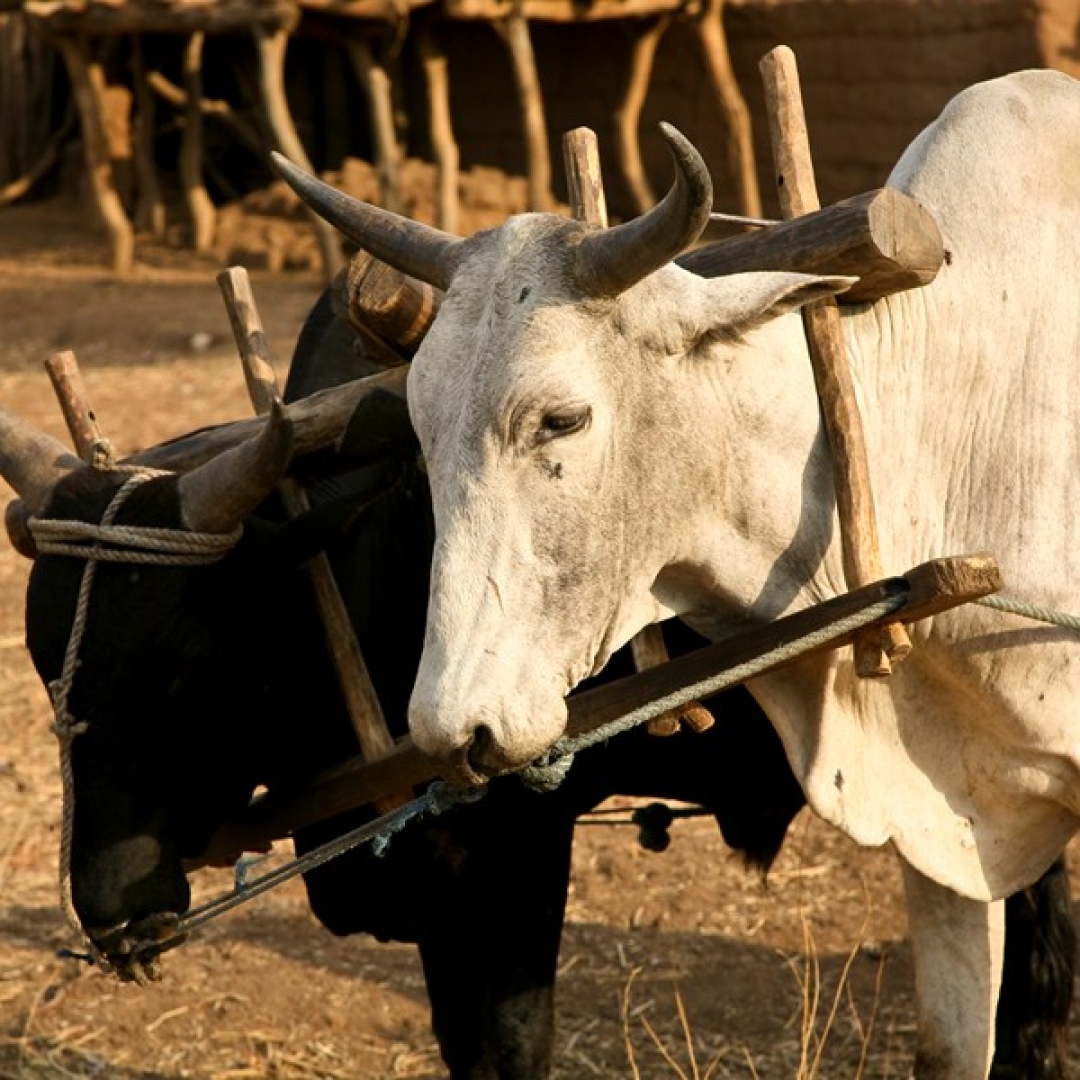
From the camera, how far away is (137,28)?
40.3 feet

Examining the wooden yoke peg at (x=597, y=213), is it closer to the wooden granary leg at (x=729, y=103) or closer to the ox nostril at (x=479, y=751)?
the ox nostril at (x=479, y=751)

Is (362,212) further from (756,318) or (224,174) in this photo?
(224,174)

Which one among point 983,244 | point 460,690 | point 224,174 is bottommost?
point 224,174

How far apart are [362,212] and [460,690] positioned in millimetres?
803

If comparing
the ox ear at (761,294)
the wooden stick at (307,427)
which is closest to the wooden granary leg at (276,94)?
the wooden stick at (307,427)

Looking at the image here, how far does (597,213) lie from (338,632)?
3.11ft

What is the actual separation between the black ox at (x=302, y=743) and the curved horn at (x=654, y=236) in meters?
0.81

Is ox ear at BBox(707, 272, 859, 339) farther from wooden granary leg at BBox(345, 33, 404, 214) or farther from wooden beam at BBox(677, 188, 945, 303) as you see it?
wooden granary leg at BBox(345, 33, 404, 214)

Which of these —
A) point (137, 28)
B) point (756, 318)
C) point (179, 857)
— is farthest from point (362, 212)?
point (137, 28)

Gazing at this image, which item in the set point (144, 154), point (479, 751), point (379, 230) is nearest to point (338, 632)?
point (379, 230)

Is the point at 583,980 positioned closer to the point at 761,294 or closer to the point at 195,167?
the point at 761,294

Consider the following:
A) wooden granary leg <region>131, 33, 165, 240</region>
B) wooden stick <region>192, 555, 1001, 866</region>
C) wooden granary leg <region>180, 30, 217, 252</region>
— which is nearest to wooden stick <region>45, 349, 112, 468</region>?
wooden stick <region>192, 555, 1001, 866</region>

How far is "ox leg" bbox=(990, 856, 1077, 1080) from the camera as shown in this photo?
4.09 metres

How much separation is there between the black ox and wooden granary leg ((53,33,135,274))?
9.97 meters
